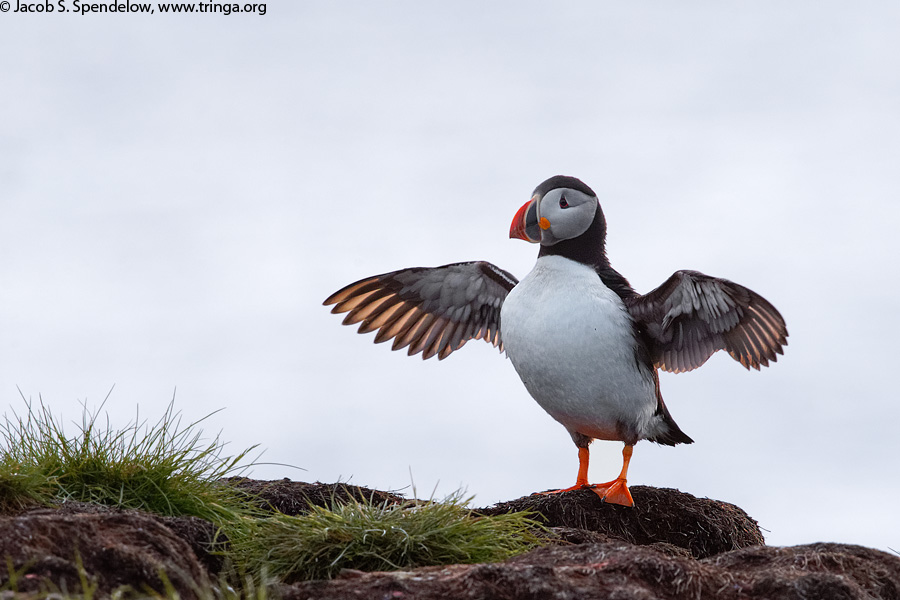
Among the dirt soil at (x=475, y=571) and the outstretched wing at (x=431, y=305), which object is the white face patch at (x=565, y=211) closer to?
the outstretched wing at (x=431, y=305)

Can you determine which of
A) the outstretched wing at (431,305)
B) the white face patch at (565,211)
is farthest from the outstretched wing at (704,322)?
the outstretched wing at (431,305)

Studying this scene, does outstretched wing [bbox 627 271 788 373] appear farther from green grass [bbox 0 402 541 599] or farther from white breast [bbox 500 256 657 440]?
green grass [bbox 0 402 541 599]

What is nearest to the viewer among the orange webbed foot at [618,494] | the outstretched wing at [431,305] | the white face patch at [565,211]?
the orange webbed foot at [618,494]

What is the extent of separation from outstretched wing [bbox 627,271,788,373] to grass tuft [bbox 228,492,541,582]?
8.65 feet

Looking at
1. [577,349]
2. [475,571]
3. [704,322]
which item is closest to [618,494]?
[577,349]

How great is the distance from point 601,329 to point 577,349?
0.73 ft

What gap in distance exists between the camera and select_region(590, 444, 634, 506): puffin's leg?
6.54m

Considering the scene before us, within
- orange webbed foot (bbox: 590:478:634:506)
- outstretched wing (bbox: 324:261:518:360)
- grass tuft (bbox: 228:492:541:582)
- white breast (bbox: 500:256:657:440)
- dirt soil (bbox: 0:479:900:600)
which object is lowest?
dirt soil (bbox: 0:479:900:600)

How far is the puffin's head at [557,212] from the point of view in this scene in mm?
6762

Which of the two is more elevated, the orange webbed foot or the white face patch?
the white face patch

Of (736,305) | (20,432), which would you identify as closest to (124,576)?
(20,432)

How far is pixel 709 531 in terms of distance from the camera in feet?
21.9

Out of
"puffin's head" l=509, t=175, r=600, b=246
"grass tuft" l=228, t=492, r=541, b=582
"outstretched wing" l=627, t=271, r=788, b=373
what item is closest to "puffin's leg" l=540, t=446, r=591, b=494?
"outstretched wing" l=627, t=271, r=788, b=373

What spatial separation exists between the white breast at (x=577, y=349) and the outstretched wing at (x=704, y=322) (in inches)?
8.9
